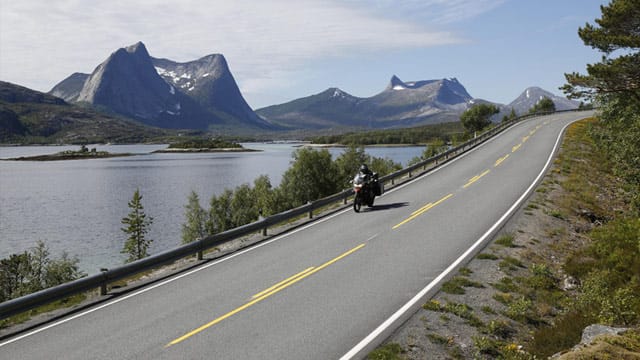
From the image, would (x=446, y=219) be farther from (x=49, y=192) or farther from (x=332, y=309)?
(x=49, y=192)

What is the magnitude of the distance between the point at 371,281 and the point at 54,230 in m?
54.5

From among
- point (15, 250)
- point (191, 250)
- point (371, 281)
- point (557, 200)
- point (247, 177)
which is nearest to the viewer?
point (371, 281)

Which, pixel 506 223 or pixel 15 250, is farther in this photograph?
pixel 15 250

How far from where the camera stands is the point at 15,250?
47656mm

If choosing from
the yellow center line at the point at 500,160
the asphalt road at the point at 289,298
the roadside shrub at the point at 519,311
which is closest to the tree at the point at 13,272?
the asphalt road at the point at 289,298

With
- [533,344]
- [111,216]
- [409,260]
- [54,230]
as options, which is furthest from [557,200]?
[111,216]

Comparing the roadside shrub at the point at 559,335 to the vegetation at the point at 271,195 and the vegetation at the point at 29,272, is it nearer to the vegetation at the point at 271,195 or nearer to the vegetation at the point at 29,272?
the vegetation at the point at 29,272

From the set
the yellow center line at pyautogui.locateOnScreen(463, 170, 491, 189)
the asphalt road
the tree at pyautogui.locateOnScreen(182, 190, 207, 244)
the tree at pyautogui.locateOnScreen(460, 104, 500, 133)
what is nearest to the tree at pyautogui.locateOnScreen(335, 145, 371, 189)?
the tree at pyautogui.locateOnScreen(182, 190, 207, 244)

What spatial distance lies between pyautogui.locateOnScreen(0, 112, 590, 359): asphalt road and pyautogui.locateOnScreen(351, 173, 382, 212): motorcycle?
164 cm

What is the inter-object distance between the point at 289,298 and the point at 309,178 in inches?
2363

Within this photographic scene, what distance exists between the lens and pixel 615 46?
2822cm

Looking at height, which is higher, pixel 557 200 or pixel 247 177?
pixel 557 200

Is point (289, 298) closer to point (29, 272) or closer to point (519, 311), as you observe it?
point (519, 311)

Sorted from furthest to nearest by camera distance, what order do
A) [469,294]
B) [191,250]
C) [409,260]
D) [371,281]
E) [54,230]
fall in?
1. [54,230]
2. [191,250]
3. [409,260]
4. [371,281]
5. [469,294]
